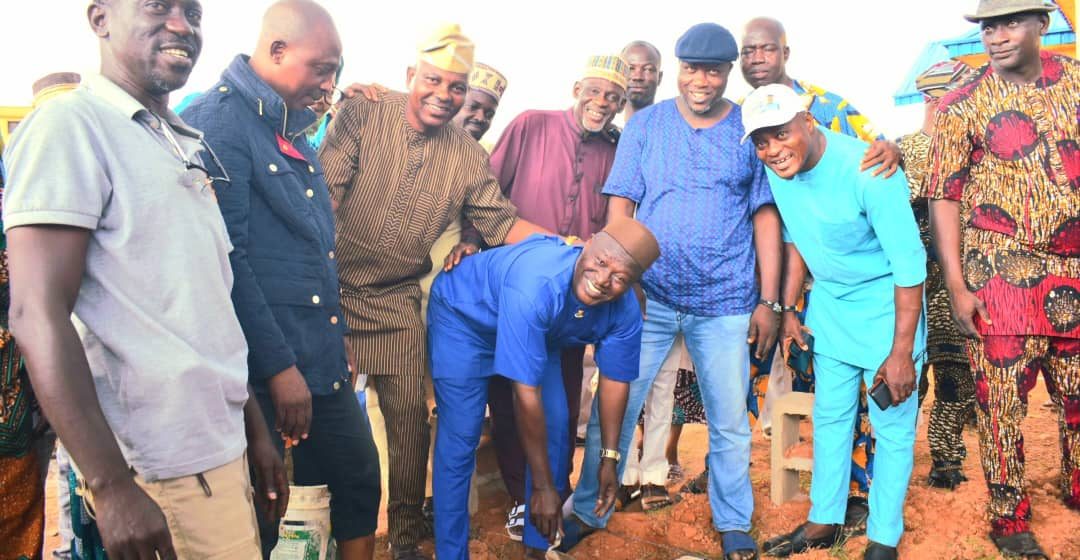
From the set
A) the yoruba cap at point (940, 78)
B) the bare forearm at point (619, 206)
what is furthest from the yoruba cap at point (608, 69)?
the yoruba cap at point (940, 78)

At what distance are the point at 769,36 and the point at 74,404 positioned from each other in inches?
147

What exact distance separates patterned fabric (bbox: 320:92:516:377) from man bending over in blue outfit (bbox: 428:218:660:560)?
147 mm

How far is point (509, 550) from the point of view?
386 cm

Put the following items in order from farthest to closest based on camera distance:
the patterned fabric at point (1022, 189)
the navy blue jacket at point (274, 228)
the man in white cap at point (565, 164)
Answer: the man in white cap at point (565, 164) → the patterned fabric at point (1022, 189) → the navy blue jacket at point (274, 228)

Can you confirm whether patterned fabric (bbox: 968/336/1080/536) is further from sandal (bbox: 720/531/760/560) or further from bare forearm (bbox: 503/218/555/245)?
A: bare forearm (bbox: 503/218/555/245)

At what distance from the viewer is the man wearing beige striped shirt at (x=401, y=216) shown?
3.41 meters

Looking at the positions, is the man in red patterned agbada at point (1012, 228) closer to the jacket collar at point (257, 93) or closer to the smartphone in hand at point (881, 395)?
the smartphone in hand at point (881, 395)

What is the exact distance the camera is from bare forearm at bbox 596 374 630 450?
11.1ft

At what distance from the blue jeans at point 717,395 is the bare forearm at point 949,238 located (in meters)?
0.86

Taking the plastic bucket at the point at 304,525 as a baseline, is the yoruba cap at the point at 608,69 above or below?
above

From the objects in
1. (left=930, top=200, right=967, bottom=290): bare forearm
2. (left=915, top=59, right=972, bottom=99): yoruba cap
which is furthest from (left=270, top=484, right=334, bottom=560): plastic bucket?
(left=915, top=59, right=972, bottom=99): yoruba cap

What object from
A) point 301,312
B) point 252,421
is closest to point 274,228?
point 301,312

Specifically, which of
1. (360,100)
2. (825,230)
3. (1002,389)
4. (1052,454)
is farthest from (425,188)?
(1052,454)

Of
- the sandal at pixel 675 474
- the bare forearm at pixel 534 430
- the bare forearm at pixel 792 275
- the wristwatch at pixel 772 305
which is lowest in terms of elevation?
the sandal at pixel 675 474
